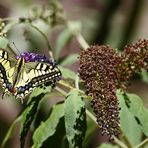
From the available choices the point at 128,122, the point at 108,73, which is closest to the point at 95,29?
the point at 128,122

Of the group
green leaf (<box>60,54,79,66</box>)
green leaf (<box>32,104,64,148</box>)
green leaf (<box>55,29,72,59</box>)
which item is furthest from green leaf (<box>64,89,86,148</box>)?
green leaf (<box>55,29,72,59</box>)

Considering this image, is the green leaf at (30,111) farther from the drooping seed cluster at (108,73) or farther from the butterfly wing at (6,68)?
the drooping seed cluster at (108,73)

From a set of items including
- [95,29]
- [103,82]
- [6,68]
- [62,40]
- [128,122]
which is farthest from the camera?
[95,29]

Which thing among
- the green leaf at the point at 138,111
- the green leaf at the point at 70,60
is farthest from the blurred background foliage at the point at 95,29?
the green leaf at the point at 138,111

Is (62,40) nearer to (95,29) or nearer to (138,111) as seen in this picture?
(138,111)

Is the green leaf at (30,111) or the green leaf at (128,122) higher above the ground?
the green leaf at (30,111)

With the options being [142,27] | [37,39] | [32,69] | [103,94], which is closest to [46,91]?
[32,69]
